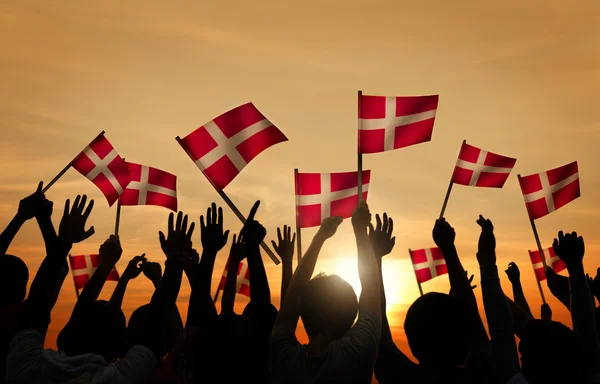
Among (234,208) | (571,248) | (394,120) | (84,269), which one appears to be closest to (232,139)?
(234,208)

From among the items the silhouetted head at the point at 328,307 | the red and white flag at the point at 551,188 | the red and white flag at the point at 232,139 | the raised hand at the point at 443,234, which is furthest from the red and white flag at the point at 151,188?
the silhouetted head at the point at 328,307

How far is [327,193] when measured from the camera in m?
11.2

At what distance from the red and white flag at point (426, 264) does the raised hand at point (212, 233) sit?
1386 centimetres

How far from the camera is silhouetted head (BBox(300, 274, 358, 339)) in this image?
13.3 feet

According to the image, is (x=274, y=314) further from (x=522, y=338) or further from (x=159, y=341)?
(x=522, y=338)

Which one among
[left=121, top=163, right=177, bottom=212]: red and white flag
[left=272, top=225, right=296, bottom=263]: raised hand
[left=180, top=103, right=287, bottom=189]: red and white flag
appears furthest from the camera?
[left=121, top=163, right=177, bottom=212]: red and white flag

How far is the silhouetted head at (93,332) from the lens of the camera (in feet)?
13.7

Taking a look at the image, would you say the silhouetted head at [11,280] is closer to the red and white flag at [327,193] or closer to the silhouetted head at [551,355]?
the silhouetted head at [551,355]

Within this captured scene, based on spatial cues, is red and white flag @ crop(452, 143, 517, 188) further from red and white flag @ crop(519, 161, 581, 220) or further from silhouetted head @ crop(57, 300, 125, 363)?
silhouetted head @ crop(57, 300, 125, 363)

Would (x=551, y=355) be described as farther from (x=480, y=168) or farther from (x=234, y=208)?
(x=480, y=168)

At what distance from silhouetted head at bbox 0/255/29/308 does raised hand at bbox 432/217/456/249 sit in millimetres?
3130

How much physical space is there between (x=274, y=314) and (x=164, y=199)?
9.28 meters

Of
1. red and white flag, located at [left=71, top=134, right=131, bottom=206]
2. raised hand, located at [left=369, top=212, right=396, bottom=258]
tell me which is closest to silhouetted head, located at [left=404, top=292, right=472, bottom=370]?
raised hand, located at [left=369, top=212, right=396, bottom=258]

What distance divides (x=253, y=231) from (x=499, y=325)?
201 centimetres
